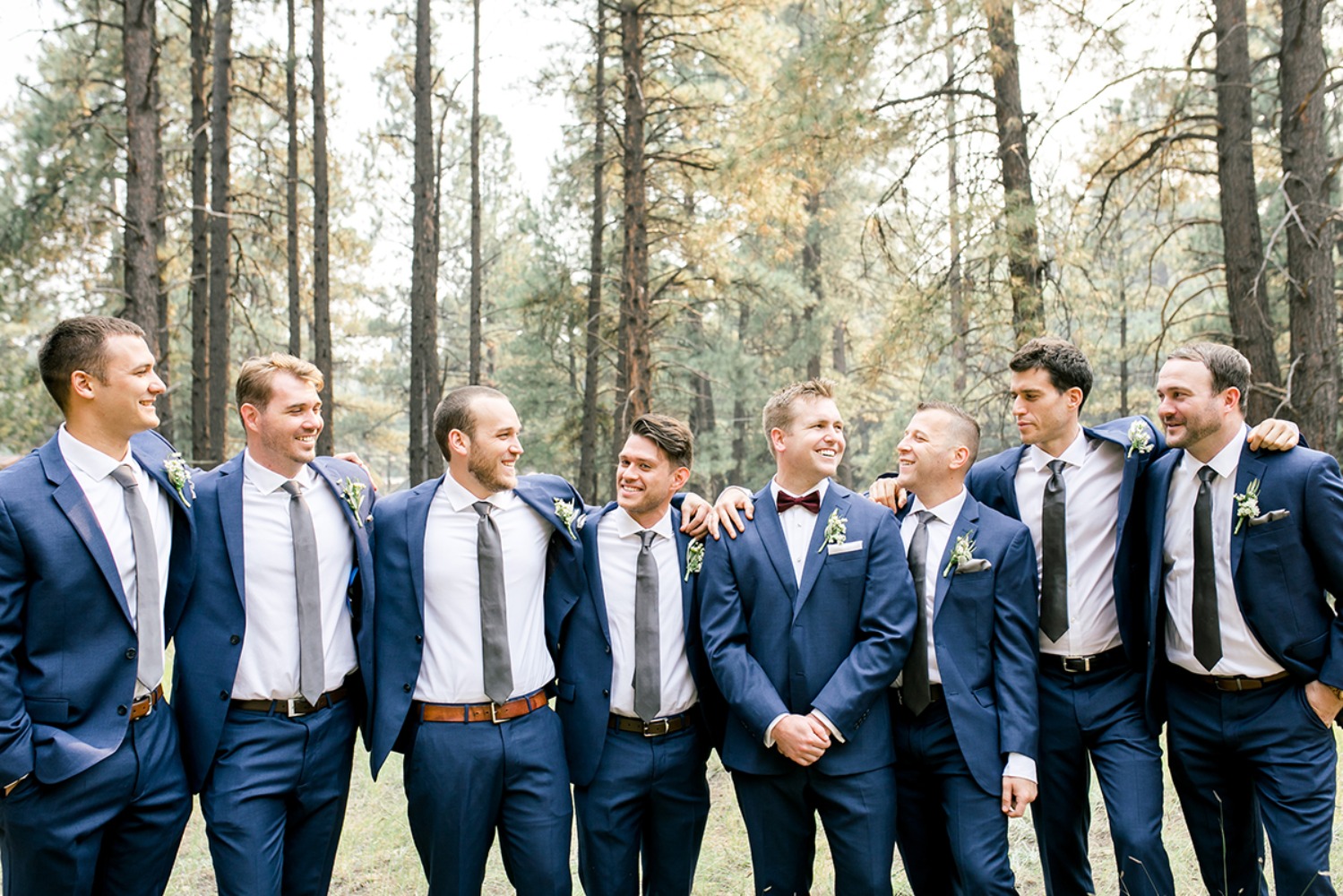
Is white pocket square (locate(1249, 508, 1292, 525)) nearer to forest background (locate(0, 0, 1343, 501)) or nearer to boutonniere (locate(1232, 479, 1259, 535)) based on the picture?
boutonniere (locate(1232, 479, 1259, 535))

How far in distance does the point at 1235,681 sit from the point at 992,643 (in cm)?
96

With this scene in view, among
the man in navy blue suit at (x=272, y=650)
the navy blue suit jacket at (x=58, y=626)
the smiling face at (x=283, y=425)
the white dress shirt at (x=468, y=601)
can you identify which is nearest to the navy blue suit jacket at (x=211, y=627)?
the man in navy blue suit at (x=272, y=650)

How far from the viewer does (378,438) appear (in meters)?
33.2

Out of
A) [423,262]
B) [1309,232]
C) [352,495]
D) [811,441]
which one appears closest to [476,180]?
[423,262]

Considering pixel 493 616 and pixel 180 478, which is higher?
pixel 180 478

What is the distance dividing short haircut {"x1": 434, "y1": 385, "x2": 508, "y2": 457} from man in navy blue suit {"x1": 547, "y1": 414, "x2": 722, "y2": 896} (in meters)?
0.66

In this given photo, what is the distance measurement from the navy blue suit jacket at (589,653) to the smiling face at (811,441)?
572 millimetres

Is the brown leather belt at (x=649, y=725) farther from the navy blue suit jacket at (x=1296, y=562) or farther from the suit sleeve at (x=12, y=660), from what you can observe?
the navy blue suit jacket at (x=1296, y=562)

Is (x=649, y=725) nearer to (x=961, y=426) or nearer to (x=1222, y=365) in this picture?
(x=961, y=426)

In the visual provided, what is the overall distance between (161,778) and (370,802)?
10.5 feet

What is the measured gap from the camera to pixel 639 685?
372cm

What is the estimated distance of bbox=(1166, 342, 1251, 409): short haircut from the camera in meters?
3.62

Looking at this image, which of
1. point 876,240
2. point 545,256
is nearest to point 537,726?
point 876,240

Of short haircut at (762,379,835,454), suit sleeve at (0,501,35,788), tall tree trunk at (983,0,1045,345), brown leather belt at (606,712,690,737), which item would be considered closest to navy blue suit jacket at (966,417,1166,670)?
short haircut at (762,379,835,454)
